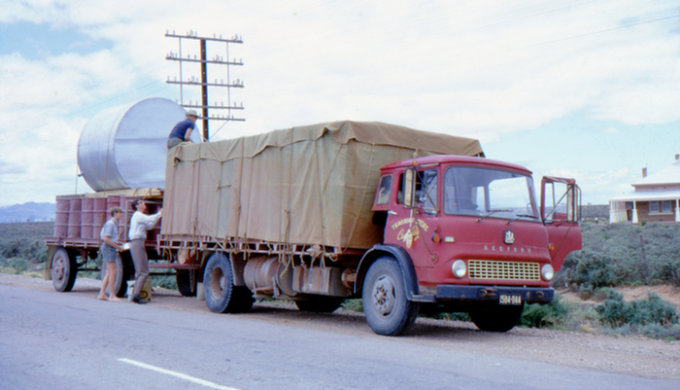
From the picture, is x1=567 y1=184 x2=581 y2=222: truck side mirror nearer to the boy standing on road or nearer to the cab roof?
the cab roof

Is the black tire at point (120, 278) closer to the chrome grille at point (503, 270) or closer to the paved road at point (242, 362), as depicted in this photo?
the paved road at point (242, 362)

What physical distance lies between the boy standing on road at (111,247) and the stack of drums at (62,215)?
2458 mm

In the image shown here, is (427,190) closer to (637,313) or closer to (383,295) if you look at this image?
(383,295)

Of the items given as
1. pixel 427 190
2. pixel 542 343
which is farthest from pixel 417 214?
pixel 542 343

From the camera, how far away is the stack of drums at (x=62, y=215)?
53.4 feet

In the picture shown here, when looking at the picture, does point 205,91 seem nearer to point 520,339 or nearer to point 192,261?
point 192,261

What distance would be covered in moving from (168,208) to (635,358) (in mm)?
9567

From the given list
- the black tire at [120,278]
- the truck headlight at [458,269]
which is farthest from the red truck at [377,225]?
the black tire at [120,278]

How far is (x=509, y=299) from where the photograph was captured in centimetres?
810

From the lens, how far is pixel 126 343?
24.7 feet

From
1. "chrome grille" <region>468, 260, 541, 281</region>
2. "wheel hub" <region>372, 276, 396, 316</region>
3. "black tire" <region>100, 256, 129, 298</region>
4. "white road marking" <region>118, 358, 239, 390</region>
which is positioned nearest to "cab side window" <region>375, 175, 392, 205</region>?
"wheel hub" <region>372, 276, 396, 316</region>

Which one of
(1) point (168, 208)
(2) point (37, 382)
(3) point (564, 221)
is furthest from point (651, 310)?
(2) point (37, 382)

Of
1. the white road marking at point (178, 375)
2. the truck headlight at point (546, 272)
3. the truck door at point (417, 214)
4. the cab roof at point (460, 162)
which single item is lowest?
the white road marking at point (178, 375)

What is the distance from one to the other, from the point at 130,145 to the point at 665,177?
43.7 m
